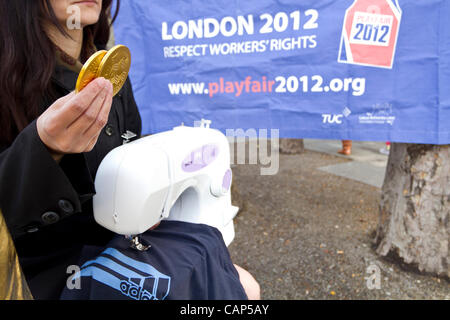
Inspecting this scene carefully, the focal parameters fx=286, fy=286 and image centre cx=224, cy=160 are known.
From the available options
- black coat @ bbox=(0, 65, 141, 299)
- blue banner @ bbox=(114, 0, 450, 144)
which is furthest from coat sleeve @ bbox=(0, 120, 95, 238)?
blue banner @ bbox=(114, 0, 450, 144)

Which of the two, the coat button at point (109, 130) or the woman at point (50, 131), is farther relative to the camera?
the coat button at point (109, 130)

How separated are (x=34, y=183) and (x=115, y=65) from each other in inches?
14.4

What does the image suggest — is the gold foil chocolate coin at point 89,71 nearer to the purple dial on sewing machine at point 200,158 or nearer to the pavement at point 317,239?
the purple dial on sewing machine at point 200,158

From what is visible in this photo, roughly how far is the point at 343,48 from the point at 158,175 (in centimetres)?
172

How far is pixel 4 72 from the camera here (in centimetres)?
84

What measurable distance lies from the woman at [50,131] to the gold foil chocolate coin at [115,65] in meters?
0.11

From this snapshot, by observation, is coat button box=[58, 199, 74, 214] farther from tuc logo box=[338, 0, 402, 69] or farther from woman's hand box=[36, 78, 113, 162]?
tuc logo box=[338, 0, 402, 69]

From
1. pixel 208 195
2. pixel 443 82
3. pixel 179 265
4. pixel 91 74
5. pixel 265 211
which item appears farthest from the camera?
pixel 265 211

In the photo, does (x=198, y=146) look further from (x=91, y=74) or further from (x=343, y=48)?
(x=343, y=48)

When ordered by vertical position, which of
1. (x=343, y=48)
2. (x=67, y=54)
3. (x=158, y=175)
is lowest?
(x=158, y=175)

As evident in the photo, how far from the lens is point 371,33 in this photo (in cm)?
189

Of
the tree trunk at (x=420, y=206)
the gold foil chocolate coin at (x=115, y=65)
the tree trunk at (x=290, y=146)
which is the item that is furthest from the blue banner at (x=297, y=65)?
the tree trunk at (x=290, y=146)

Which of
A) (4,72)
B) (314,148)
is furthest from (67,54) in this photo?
(314,148)

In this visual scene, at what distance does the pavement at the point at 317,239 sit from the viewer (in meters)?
2.23
